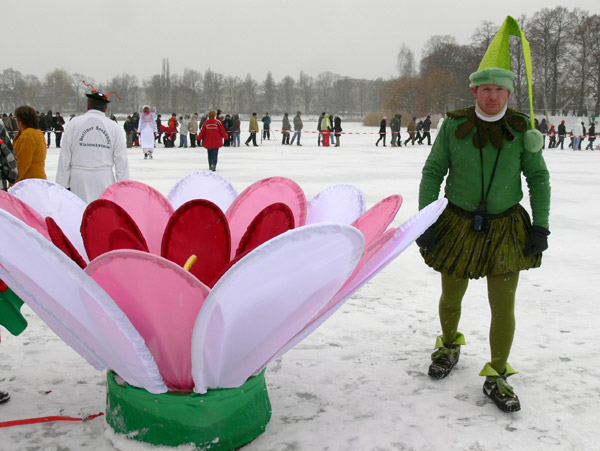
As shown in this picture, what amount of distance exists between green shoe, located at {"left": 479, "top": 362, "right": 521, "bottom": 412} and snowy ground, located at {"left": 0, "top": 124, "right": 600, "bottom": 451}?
37 mm

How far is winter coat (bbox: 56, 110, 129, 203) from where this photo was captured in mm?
4910

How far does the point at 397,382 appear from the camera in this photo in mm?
2971

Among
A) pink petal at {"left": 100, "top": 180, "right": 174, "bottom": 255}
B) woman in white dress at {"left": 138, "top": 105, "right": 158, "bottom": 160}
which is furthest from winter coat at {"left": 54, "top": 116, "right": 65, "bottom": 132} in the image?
pink petal at {"left": 100, "top": 180, "right": 174, "bottom": 255}

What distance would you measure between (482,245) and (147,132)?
1662 cm

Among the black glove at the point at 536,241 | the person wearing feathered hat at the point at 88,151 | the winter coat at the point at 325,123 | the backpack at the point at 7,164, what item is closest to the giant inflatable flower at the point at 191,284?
the black glove at the point at 536,241

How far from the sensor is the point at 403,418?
258 centimetres

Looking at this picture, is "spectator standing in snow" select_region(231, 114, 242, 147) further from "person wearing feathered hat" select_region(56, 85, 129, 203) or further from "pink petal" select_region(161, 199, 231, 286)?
"pink petal" select_region(161, 199, 231, 286)

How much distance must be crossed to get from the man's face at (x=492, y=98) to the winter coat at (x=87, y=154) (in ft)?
10.7

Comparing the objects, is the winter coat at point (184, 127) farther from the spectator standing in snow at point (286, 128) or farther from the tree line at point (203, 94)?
the tree line at point (203, 94)

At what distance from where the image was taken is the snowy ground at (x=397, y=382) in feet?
7.92

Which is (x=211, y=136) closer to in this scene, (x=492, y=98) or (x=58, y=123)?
(x=58, y=123)

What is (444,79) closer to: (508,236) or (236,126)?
(236,126)

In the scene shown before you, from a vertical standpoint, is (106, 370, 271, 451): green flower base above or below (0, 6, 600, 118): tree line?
below

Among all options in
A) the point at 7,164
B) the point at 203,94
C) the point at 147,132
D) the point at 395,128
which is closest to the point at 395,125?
the point at 395,128
